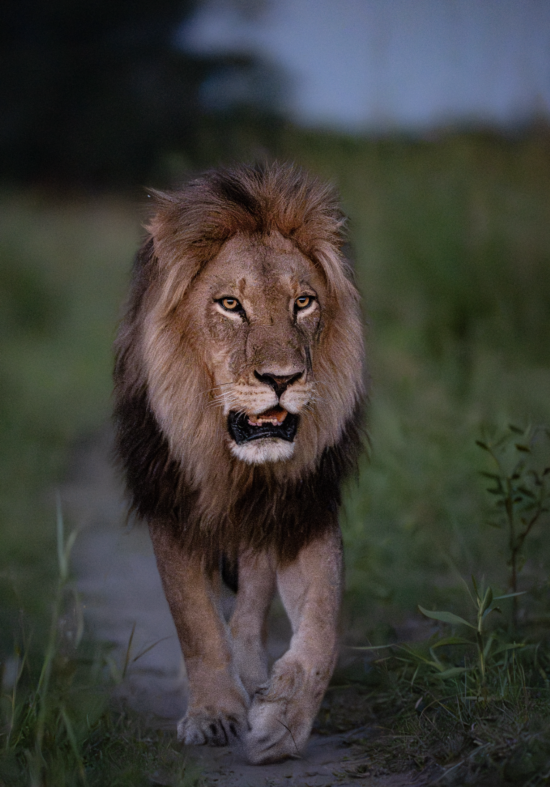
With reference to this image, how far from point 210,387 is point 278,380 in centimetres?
28

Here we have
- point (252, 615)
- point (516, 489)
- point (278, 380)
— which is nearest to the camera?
point (278, 380)

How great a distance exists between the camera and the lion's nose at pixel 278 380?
2.17 m

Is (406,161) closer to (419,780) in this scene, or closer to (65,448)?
(65,448)

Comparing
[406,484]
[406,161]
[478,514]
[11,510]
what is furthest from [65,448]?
[406,161]

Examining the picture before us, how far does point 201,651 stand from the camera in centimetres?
238

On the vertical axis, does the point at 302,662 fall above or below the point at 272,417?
below

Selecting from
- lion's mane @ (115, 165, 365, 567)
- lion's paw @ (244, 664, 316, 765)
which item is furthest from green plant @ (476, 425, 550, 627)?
lion's paw @ (244, 664, 316, 765)

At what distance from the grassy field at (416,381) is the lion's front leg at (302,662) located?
0.26 metres

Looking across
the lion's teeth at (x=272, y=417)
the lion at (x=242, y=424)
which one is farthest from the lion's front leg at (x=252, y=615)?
the lion's teeth at (x=272, y=417)

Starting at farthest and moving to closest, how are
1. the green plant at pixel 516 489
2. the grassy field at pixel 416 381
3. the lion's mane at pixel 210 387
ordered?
the grassy field at pixel 416 381
the green plant at pixel 516 489
the lion's mane at pixel 210 387

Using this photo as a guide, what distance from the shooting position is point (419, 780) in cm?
202

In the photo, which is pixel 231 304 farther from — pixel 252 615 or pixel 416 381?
pixel 416 381

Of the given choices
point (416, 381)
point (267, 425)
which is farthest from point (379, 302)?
point (267, 425)

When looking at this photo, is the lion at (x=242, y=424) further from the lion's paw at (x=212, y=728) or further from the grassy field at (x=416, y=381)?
the grassy field at (x=416, y=381)
